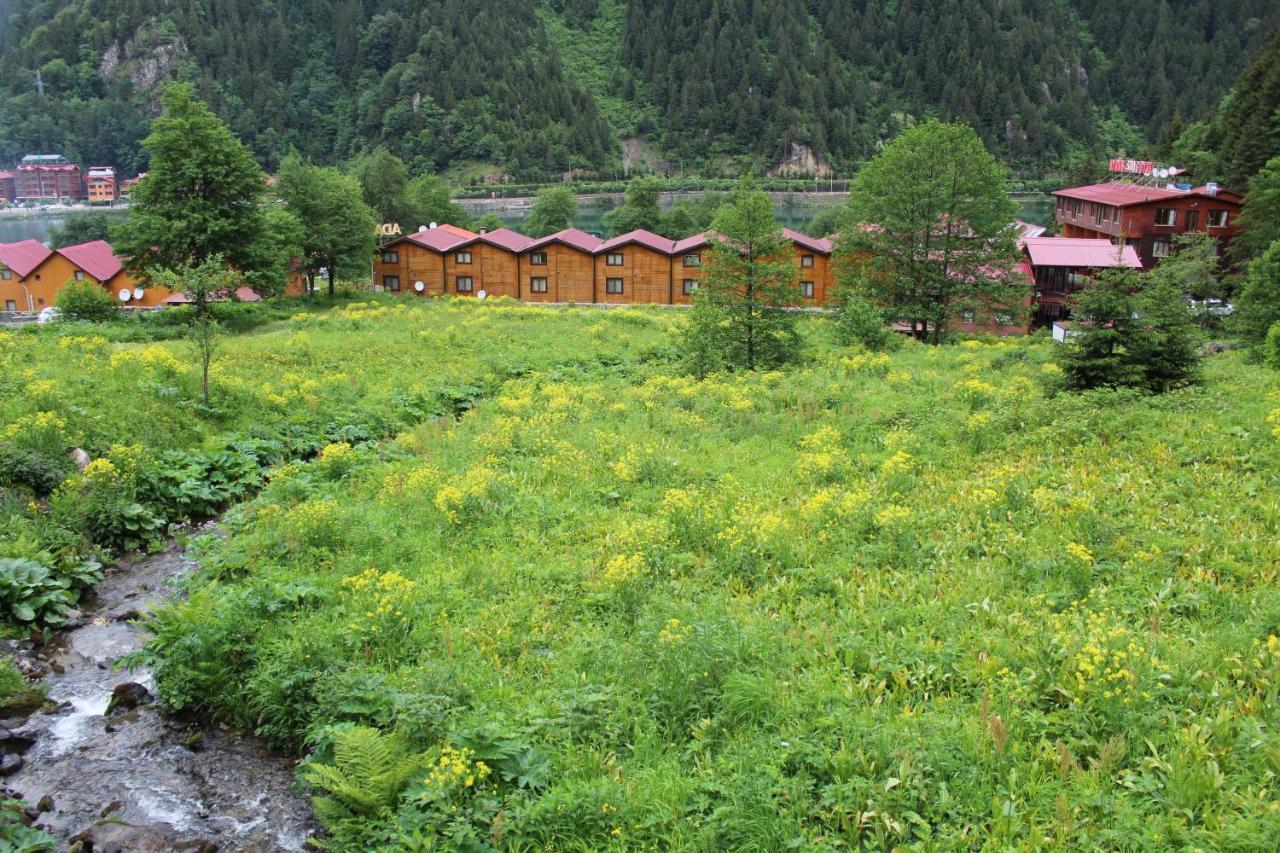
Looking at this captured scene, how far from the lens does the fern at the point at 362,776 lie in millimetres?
8047

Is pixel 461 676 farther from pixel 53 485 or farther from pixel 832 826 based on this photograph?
pixel 53 485

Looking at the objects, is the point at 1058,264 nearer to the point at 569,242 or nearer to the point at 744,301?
the point at 569,242

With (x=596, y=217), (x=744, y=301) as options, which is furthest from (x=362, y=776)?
(x=596, y=217)

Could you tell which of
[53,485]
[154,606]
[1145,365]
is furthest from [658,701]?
[1145,365]

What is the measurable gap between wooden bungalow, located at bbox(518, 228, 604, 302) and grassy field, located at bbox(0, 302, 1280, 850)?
3500 cm

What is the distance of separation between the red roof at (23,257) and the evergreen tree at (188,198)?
2217cm

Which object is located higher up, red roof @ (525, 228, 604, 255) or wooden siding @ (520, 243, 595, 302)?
red roof @ (525, 228, 604, 255)

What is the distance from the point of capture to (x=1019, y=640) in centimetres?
909

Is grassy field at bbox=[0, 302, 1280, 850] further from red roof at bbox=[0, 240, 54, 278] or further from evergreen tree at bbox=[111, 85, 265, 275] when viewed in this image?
red roof at bbox=[0, 240, 54, 278]

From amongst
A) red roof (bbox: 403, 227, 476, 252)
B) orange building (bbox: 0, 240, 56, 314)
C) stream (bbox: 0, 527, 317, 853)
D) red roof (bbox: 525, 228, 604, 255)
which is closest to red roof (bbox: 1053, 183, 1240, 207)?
red roof (bbox: 525, 228, 604, 255)

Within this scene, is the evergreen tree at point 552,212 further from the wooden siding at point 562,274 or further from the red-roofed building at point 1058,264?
the red-roofed building at point 1058,264

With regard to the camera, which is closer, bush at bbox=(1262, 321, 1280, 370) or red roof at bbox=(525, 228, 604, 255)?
bush at bbox=(1262, 321, 1280, 370)

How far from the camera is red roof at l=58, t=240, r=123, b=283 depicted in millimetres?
53906

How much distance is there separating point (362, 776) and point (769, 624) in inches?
179
